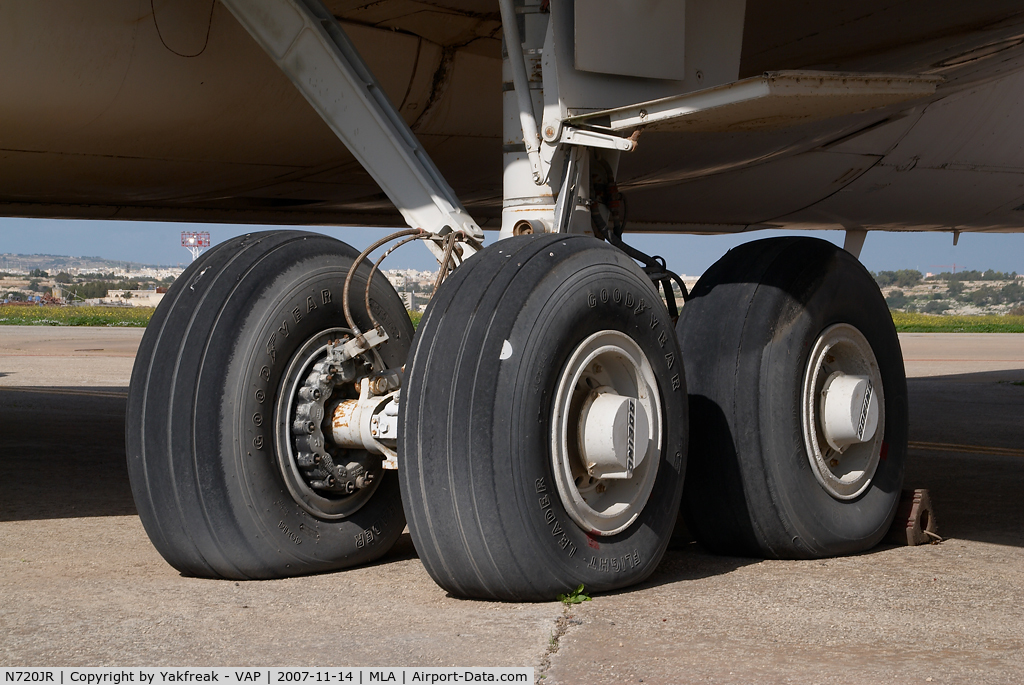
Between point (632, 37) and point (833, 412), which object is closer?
point (632, 37)

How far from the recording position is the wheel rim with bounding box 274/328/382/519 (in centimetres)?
Answer: 391

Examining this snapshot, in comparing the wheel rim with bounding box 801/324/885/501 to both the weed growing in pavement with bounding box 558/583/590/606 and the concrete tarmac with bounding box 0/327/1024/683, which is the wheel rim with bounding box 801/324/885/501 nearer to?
the concrete tarmac with bounding box 0/327/1024/683

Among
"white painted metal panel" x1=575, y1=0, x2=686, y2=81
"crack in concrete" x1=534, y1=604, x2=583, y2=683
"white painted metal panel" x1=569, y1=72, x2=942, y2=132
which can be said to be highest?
"white painted metal panel" x1=575, y1=0, x2=686, y2=81

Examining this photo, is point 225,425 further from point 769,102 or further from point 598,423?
point 769,102

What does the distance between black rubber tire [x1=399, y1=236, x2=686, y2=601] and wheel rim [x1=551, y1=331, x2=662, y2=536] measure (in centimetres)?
4

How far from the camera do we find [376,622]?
321 cm

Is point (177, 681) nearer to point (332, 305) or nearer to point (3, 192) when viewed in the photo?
point (332, 305)

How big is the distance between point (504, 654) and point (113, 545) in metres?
2.24

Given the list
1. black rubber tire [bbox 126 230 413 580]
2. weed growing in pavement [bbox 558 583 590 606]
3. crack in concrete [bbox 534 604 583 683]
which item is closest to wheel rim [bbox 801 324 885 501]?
weed growing in pavement [bbox 558 583 590 606]

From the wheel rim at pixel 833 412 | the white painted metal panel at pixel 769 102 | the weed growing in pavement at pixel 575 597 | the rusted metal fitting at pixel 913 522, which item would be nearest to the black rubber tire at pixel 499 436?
the weed growing in pavement at pixel 575 597

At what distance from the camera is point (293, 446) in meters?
3.96

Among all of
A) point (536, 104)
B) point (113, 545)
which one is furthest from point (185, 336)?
point (536, 104)

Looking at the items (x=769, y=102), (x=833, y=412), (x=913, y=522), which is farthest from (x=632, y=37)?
(x=913, y=522)

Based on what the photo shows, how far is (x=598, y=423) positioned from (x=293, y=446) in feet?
3.60
